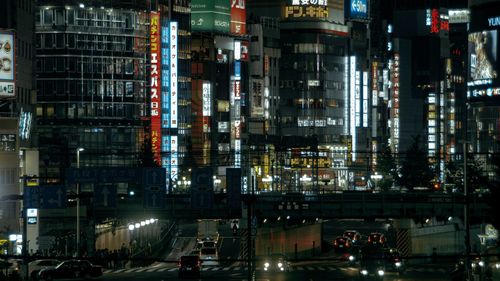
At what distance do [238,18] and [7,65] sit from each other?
105 meters

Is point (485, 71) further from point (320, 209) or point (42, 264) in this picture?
point (42, 264)

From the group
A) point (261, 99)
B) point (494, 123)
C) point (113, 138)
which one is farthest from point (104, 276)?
Answer: point (261, 99)

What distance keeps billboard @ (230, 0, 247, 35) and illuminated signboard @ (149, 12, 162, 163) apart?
41436 millimetres

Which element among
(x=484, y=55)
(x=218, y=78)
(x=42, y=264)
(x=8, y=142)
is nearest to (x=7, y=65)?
(x=8, y=142)

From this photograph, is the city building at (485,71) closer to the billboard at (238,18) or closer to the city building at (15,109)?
the billboard at (238,18)

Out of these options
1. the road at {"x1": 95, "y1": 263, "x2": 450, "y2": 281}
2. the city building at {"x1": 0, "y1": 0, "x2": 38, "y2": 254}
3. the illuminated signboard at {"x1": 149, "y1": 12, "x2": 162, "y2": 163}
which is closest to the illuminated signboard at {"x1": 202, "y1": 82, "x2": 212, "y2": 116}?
the illuminated signboard at {"x1": 149, "y1": 12, "x2": 162, "y2": 163}

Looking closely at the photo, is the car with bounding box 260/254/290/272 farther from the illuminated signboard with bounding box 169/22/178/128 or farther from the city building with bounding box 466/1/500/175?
the city building with bounding box 466/1/500/175

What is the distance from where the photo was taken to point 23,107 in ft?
340

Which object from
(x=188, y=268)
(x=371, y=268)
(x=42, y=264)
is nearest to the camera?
(x=371, y=268)

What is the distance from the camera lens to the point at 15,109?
327ft

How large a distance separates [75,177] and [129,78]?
2987 inches

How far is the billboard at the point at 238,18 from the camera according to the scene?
191 m

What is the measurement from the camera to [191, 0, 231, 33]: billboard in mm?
187750

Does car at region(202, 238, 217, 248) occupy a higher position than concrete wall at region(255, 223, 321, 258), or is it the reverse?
car at region(202, 238, 217, 248)
